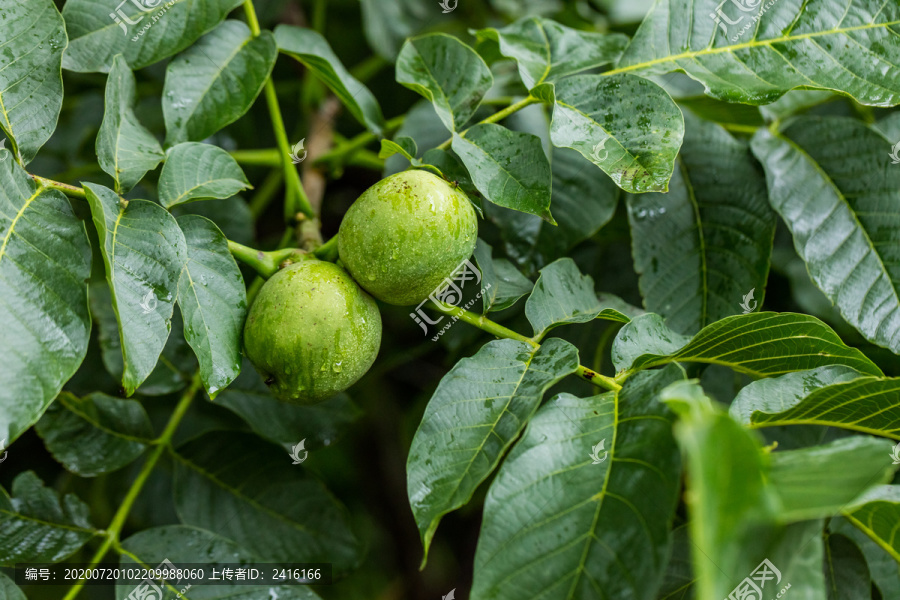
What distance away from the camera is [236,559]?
0.85 meters

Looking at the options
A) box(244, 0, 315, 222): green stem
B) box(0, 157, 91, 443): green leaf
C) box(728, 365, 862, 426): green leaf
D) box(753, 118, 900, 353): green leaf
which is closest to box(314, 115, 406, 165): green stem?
box(244, 0, 315, 222): green stem

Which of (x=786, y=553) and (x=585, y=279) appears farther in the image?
(x=585, y=279)

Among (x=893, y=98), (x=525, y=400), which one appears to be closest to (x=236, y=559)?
(x=525, y=400)

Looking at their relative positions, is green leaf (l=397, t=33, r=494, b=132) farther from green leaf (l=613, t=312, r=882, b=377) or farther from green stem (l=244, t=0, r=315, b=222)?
green leaf (l=613, t=312, r=882, b=377)

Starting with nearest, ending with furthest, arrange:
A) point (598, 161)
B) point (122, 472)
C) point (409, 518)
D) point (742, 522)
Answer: point (742, 522)
point (598, 161)
point (122, 472)
point (409, 518)

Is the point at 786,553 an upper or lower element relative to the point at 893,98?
lower

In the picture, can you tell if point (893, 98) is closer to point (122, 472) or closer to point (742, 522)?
point (742, 522)

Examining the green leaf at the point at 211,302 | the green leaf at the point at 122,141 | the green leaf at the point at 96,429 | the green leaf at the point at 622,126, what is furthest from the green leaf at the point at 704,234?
the green leaf at the point at 96,429

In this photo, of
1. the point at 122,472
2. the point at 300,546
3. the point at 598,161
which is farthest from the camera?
the point at 122,472

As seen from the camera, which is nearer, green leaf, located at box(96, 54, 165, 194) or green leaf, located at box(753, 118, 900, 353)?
green leaf, located at box(96, 54, 165, 194)

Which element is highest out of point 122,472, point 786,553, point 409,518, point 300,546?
point 786,553

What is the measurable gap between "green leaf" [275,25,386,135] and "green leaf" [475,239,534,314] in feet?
1.01

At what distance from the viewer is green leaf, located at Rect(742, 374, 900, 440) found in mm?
628

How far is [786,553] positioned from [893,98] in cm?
64
